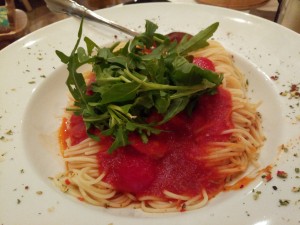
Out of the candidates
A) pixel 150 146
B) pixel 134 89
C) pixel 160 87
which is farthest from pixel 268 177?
pixel 134 89

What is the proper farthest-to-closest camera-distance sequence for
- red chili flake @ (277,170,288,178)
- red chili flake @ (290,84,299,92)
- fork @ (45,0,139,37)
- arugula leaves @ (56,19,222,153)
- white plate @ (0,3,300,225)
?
1. fork @ (45,0,139,37)
2. red chili flake @ (290,84,299,92)
3. arugula leaves @ (56,19,222,153)
4. red chili flake @ (277,170,288,178)
5. white plate @ (0,3,300,225)

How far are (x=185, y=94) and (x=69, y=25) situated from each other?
1808mm

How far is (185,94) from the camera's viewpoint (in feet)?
7.59

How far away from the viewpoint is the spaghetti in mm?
2412

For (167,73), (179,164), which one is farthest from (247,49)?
(179,164)

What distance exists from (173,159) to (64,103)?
4.42ft

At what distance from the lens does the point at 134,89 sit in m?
2.26

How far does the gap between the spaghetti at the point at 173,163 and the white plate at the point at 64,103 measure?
4.0 inches

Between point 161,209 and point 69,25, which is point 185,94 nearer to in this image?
point 161,209

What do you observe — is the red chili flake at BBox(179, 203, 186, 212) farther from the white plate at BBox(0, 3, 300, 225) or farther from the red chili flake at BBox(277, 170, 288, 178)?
the red chili flake at BBox(277, 170, 288, 178)

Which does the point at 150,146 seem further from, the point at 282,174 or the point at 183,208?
the point at 282,174

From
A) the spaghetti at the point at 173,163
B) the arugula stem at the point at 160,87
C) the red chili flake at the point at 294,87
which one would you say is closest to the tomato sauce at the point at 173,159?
the spaghetti at the point at 173,163

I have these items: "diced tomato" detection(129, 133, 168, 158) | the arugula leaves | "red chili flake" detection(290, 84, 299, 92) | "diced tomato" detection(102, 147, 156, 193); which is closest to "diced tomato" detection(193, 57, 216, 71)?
the arugula leaves

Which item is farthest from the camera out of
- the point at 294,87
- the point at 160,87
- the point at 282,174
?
the point at 294,87
